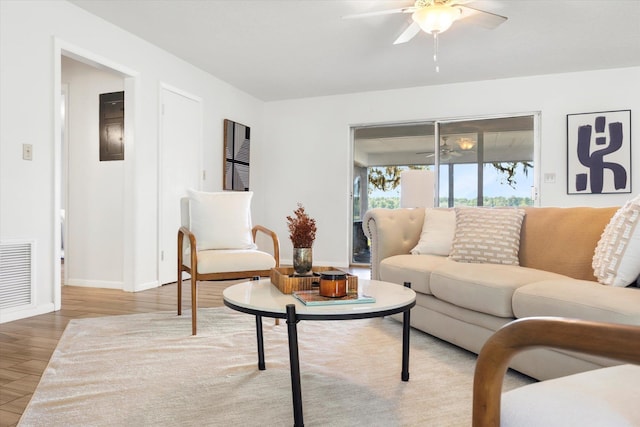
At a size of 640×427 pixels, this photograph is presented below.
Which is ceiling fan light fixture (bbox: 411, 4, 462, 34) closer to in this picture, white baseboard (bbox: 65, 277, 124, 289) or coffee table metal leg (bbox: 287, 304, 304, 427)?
coffee table metal leg (bbox: 287, 304, 304, 427)

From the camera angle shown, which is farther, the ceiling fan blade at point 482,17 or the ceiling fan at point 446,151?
the ceiling fan at point 446,151

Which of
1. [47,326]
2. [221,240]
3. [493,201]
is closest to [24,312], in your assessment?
[47,326]

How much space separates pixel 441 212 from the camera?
10.1 ft

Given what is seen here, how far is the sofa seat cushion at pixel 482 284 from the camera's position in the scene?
1898 mm

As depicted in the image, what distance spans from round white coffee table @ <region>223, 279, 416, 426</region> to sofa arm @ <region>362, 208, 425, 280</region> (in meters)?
1.16

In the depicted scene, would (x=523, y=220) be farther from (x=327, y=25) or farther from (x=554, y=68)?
(x=554, y=68)

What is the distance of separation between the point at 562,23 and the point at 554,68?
1275mm

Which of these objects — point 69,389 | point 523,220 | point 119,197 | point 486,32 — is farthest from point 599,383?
point 119,197

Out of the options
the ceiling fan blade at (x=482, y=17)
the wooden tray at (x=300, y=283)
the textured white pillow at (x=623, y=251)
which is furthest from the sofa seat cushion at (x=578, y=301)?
the ceiling fan blade at (x=482, y=17)

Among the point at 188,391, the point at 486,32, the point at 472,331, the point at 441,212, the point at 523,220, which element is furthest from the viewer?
the point at 486,32

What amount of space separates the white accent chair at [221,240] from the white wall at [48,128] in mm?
1053

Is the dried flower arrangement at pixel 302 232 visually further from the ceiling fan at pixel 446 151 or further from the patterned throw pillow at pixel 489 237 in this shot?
the ceiling fan at pixel 446 151

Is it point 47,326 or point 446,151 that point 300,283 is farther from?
point 446,151

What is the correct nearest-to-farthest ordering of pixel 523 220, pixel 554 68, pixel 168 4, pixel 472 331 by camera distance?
pixel 472 331 → pixel 523 220 → pixel 168 4 → pixel 554 68
